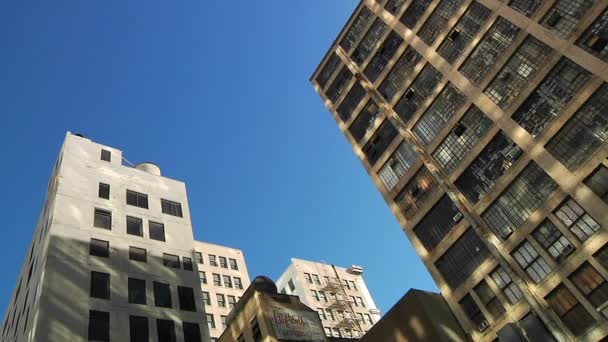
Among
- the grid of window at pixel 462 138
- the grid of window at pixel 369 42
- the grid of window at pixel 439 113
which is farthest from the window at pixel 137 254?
the grid of window at pixel 369 42

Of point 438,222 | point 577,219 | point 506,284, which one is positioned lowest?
point 506,284

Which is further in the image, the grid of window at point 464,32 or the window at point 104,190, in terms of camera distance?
the window at point 104,190

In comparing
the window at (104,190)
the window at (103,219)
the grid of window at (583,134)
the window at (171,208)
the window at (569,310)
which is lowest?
the window at (569,310)

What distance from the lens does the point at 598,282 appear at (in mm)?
23469

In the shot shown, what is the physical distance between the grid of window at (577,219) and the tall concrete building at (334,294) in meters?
45.6

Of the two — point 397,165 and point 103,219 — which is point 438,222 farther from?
point 103,219

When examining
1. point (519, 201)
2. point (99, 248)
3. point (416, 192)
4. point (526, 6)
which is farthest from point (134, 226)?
point (526, 6)

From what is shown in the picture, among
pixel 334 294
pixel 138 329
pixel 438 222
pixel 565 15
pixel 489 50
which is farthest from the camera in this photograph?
pixel 334 294

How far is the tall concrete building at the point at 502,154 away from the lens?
81.9 feet

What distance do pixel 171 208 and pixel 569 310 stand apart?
3283 cm

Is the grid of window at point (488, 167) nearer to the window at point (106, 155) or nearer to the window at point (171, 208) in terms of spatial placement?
the window at point (171, 208)

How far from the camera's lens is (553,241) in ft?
85.5

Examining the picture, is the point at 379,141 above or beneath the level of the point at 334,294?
beneath

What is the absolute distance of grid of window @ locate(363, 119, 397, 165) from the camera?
4080 centimetres
